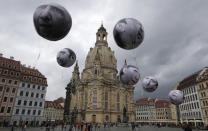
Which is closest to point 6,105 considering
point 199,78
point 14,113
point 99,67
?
point 14,113

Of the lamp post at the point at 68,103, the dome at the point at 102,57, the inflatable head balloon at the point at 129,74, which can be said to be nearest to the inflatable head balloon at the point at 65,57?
the inflatable head balloon at the point at 129,74

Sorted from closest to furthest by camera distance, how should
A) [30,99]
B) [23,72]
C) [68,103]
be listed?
[30,99], [23,72], [68,103]

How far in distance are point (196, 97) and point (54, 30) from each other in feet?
225

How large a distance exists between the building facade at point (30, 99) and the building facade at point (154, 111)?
77.7m

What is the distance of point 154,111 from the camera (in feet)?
387

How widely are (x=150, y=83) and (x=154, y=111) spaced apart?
113278 millimetres

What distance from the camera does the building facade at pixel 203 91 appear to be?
189 ft

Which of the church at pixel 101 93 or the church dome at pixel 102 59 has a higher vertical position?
the church dome at pixel 102 59

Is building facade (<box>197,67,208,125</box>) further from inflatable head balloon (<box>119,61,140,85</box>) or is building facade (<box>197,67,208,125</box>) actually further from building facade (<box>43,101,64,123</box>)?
building facade (<box>43,101,64,123</box>)

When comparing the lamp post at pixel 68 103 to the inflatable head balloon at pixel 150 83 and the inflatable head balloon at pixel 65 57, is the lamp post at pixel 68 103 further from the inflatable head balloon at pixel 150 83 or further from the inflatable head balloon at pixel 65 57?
the inflatable head balloon at pixel 65 57

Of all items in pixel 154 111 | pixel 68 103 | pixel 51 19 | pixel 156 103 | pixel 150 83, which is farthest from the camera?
pixel 156 103

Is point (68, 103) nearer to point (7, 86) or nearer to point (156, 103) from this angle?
point (7, 86)

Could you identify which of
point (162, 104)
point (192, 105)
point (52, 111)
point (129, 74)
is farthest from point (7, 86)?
point (162, 104)

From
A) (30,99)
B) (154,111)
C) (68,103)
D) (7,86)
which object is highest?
(7,86)
